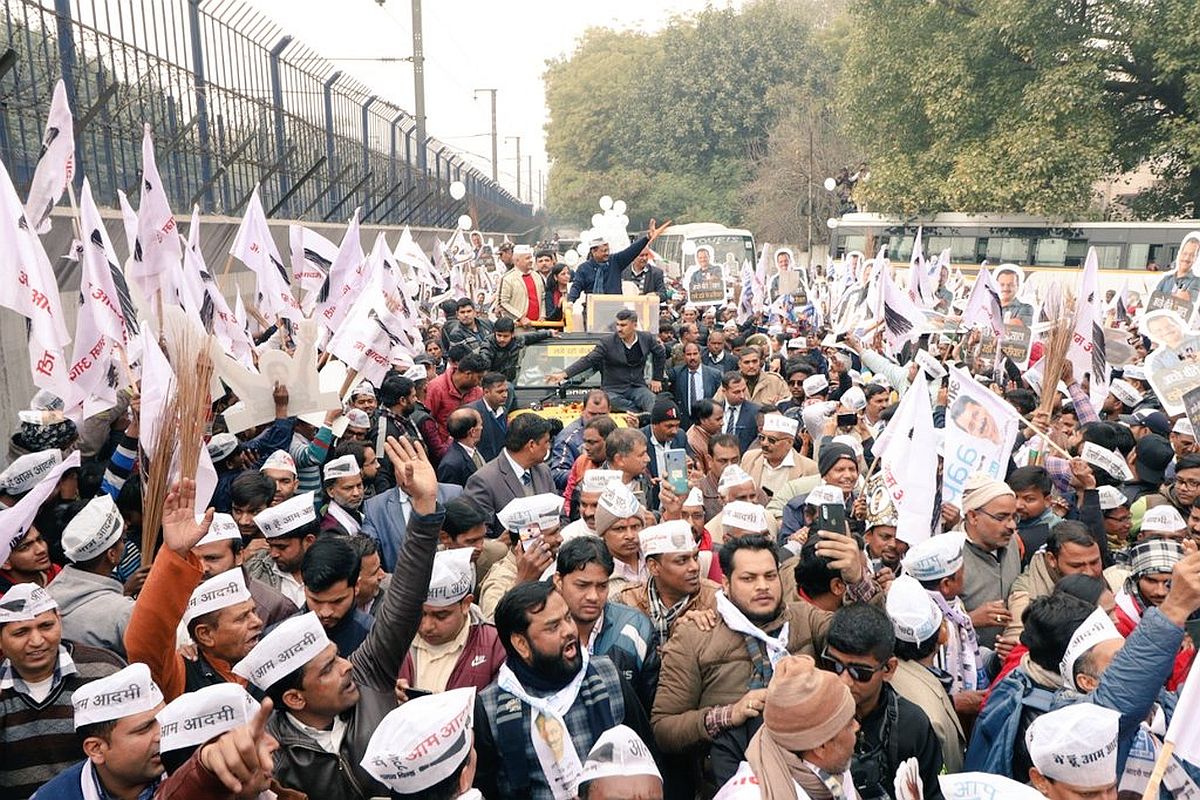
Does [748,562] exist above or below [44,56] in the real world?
below

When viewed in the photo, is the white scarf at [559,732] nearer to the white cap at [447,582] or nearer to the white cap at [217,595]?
the white cap at [447,582]

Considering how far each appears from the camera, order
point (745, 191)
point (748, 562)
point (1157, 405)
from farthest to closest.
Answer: point (745, 191) → point (1157, 405) → point (748, 562)

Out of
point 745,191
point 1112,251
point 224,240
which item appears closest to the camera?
point 224,240

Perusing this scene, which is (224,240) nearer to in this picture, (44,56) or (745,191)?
(44,56)

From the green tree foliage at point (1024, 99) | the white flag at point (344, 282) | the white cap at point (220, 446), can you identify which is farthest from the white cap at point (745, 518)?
the green tree foliage at point (1024, 99)

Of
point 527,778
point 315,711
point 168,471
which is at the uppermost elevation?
point 168,471

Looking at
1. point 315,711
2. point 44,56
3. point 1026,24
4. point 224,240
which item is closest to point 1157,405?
point 315,711

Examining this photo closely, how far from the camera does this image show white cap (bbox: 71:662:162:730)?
3.20 metres

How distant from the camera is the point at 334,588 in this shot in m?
4.25

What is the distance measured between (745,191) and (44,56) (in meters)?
43.8

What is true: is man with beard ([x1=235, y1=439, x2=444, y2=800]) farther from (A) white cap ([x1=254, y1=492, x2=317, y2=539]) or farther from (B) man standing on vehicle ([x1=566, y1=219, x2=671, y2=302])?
(B) man standing on vehicle ([x1=566, y1=219, x2=671, y2=302])

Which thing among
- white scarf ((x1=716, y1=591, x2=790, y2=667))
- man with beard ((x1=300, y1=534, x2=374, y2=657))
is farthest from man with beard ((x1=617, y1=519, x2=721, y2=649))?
man with beard ((x1=300, y1=534, x2=374, y2=657))

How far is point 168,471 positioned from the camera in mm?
4875

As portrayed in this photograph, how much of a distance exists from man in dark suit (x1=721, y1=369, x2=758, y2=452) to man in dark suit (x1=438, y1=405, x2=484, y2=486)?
7.51ft
